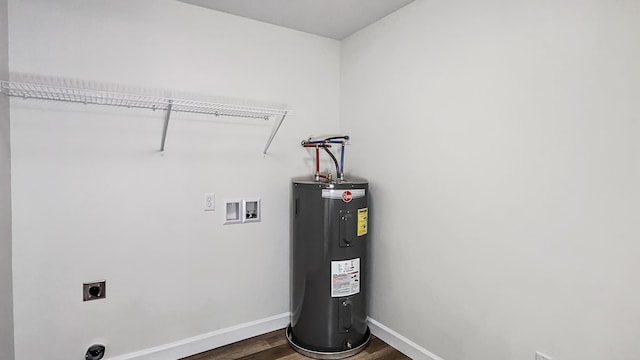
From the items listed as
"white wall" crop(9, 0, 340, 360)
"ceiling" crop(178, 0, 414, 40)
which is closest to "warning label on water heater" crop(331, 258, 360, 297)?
"white wall" crop(9, 0, 340, 360)

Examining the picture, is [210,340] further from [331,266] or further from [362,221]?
[362,221]

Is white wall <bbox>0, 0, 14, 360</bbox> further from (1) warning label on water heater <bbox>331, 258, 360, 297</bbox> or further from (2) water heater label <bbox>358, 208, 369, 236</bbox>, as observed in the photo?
(2) water heater label <bbox>358, 208, 369, 236</bbox>

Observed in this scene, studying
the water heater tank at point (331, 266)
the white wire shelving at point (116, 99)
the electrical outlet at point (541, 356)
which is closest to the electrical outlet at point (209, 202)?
the white wire shelving at point (116, 99)

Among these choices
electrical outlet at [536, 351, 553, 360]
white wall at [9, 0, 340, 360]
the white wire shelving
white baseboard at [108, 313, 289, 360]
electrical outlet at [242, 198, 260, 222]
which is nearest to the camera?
electrical outlet at [536, 351, 553, 360]

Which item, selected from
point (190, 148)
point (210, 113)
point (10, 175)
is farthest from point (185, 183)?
point (10, 175)

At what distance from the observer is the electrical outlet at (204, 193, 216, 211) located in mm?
2297

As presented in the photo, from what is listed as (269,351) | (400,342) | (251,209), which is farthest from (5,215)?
(400,342)

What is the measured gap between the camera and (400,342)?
2316 millimetres

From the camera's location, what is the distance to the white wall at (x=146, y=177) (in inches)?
71.6

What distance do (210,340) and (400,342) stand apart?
1316 mm

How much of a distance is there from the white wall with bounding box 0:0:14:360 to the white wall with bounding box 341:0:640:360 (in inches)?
83.8

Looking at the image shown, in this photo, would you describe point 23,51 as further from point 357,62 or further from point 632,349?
point 632,349

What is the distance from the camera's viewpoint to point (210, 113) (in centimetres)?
228

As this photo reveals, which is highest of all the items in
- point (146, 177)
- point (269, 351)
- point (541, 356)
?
point (146, 177)
